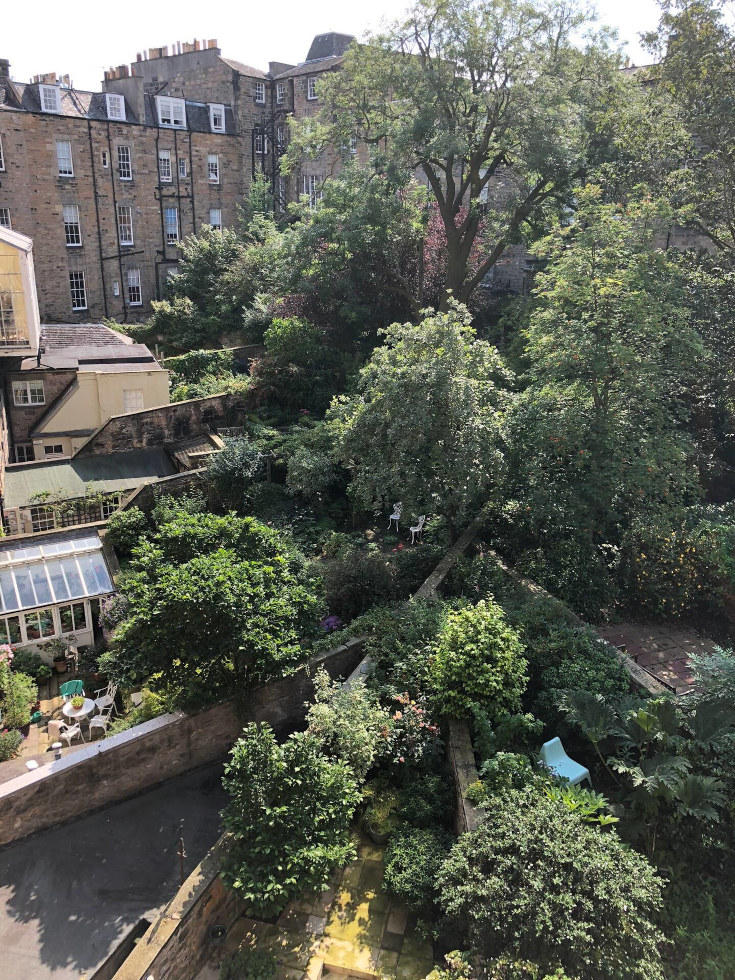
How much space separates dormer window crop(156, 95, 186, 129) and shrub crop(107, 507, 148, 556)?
26.8 metres

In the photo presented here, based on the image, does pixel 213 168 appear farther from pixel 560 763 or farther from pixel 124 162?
pixel 560 763

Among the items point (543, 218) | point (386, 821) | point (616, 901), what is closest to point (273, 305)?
point (543, 218)

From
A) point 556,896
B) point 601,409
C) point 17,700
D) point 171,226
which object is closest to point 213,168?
point 171,226

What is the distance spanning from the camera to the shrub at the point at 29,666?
50.4ft

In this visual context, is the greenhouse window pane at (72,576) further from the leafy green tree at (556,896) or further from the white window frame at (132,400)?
the leafy green tree at (556,896)

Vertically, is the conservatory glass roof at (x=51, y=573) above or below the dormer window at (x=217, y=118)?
below

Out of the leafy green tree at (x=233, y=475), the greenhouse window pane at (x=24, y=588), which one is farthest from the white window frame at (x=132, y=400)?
the greenhouse window pane at (x=24, y=588)

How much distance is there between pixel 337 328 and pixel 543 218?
7.97 meters

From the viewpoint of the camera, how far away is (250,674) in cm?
1172

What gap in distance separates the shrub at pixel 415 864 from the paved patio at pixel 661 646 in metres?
4.94

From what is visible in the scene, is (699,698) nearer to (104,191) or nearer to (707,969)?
(707,969)

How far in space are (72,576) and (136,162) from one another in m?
26.7

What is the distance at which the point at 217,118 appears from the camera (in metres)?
38.6

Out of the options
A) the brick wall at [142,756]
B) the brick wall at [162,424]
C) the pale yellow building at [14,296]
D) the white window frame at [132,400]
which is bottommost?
the brick wall at [142,756]
